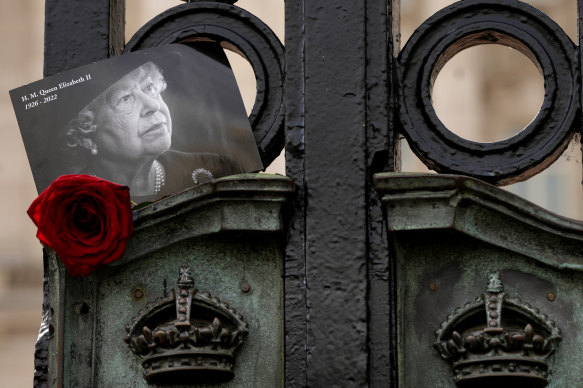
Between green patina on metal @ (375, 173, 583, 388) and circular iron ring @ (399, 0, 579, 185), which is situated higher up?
circular iron ring @ (399, 0, 579, 185)

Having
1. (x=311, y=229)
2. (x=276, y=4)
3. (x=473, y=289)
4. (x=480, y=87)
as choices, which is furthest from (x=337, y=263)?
(x=480, y=87)

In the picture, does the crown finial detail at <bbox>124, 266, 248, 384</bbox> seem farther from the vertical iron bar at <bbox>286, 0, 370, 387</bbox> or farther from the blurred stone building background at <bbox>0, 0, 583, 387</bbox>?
the blurred stone building background at <bbox>0, 0, 583, 387</bbox>

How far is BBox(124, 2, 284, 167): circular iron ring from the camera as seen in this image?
16.2ft

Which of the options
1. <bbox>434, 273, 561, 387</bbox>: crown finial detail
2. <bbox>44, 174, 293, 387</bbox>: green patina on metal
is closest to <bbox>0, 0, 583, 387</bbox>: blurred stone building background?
<bbox>44, 174, 293, 387</bbox>: green patina on metal

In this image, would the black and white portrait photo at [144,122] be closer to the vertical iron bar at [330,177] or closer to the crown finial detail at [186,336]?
the vertical iron bar at [330,177]

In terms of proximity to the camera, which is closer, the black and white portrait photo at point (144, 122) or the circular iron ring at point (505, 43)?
the circular iron ring at point (505, 43)

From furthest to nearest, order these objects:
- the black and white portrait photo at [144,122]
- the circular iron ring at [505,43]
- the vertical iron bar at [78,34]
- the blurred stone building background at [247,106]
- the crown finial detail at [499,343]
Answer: the blurred stone building background at [247,106], the vertical iron bar at [78,34], the black and white portrait photo at [144,122], the circular iron ring at [505,43], the crown finial detail at [499,343]

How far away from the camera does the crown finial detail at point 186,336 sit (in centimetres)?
464

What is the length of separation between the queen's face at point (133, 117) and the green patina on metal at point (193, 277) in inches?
11.7

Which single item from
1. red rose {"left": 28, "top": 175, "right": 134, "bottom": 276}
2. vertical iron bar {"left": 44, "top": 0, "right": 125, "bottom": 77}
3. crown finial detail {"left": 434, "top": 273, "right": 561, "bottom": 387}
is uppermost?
vertical iron bar {"left": 44, "top": 0, "right": 125, "bottom": 77}

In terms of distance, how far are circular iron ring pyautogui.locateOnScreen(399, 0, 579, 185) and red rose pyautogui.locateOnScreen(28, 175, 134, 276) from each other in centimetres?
96

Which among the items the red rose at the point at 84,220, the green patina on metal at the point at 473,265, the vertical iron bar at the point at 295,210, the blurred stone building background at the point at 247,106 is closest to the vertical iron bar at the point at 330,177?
the vertical iron bar at the point at 295,210

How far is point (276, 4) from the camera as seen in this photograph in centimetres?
1425

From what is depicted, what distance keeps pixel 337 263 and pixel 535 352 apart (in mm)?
657
